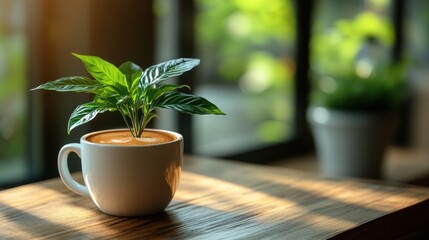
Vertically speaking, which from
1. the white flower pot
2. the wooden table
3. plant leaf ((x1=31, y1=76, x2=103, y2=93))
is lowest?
the white flower pot

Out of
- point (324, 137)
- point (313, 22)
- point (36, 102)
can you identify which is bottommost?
point (324, 137)

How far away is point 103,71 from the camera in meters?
1.19

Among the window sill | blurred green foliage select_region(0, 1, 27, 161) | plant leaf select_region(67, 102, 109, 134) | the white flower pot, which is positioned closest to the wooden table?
plant leaf select_region(67, 102, 109, 134)

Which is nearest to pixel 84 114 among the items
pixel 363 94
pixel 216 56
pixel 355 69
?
pixel 216 56

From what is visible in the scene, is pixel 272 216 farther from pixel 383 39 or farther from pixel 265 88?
pixel 383 39

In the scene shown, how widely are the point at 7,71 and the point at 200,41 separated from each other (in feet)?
2.30

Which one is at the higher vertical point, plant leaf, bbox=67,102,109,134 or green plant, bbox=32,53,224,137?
green plant, bbox=32,53,224,137

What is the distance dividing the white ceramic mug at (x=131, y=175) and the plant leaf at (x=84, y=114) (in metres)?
0.05

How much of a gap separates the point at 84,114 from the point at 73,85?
6cm

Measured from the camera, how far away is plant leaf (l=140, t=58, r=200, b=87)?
1182mm

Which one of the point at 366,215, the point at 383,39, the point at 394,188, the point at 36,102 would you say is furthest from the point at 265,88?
the point at 366,215

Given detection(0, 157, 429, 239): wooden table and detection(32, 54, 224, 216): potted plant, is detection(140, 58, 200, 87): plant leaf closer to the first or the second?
detection(32, 54, 224, 216): potted plant

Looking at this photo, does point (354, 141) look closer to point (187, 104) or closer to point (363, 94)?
point (363, 94)

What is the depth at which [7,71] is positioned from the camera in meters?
1.76
